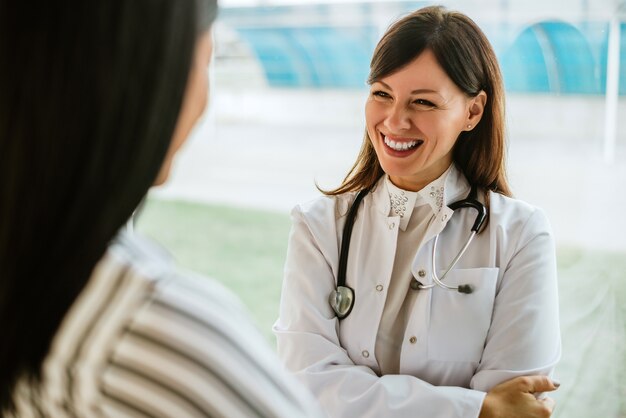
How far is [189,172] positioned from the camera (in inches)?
236

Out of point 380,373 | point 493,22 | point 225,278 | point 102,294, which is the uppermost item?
point 493,22

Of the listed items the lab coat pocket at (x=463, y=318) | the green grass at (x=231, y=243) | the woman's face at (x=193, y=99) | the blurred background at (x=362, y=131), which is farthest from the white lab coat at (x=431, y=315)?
the green grass at (x=231, y=243)

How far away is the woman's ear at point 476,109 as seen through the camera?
1.76 m

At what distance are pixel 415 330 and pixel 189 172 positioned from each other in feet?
15.0

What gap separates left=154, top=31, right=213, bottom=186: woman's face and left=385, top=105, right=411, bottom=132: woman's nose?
3.37ft

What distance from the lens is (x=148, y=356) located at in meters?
0.57

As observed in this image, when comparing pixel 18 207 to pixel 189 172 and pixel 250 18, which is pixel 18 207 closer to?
pixel 250 18

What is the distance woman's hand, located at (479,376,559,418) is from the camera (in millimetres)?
1520

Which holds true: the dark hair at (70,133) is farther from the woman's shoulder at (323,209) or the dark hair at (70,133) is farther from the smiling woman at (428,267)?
the woman's shoulder at (323,209)

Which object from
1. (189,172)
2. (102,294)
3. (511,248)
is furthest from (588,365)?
(189,172)

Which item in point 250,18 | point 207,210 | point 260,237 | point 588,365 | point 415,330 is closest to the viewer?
point 415,330

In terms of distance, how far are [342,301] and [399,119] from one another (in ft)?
1.52

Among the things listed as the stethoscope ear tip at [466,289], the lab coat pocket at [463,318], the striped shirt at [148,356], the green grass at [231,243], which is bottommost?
the green grass at [231,243]

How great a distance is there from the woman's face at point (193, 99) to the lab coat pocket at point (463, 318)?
3.54 ft
